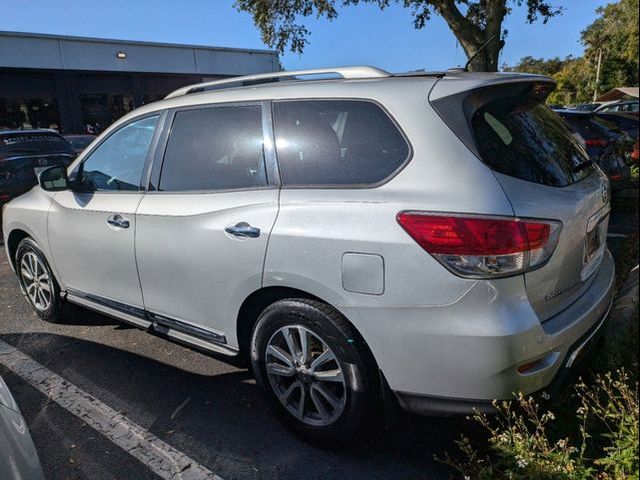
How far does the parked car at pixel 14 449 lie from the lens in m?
1.70

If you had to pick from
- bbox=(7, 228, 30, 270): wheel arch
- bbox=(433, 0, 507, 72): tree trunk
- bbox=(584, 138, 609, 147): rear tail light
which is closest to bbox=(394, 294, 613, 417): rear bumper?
bbox=(7, 228, 30, 270): wheel arch

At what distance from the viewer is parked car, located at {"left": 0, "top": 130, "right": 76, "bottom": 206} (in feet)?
27.0

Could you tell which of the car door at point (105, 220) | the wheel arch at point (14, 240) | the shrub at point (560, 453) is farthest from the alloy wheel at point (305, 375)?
the wheel arch at point (14, 240)

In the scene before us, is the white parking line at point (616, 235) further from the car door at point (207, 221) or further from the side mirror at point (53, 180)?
the side mirror at point (53, 180)

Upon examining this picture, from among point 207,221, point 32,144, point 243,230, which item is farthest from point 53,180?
point 32,144

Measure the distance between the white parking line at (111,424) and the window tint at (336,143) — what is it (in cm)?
157

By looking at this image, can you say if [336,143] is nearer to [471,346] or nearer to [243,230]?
[243,230]

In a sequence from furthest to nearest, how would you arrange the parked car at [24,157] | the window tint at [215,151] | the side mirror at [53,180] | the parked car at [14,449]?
the parked car at [24,157] < the side mirror at [53,180] < the window tint at [215,151] < the parked car at [14,449]

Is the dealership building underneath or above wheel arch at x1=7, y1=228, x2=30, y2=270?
above

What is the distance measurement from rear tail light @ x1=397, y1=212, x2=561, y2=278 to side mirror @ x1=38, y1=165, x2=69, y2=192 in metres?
2.98

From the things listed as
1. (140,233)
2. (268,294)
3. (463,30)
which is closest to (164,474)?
(268,294)

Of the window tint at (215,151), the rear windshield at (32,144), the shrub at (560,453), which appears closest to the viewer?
the shrub at (560,453)

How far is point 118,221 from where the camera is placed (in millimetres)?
3395

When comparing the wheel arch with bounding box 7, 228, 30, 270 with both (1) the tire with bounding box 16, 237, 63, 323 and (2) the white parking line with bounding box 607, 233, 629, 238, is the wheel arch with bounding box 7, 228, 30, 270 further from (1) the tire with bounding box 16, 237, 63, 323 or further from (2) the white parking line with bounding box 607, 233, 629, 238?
(2) the white parking line with bounding box 607, 233, 629, 238
